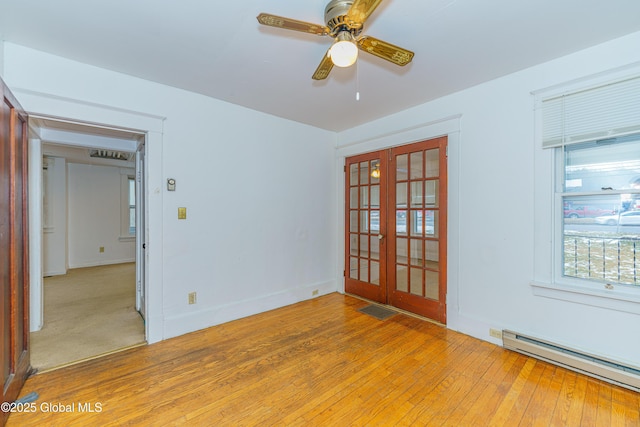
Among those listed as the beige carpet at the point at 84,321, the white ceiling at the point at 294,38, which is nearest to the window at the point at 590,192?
the white ceiling at the point at 294,38

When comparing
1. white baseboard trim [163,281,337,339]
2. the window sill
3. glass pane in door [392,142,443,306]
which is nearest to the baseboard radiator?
the window sill

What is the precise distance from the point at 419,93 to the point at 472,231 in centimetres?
156

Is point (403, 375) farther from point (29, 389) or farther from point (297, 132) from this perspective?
point (297, 132)

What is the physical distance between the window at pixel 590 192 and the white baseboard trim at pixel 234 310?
267 cm

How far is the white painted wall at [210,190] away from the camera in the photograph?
2.37 metres

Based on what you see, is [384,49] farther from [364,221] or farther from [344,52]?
[364,221]

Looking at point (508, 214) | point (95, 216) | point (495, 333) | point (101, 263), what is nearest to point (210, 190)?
point (508, 214)

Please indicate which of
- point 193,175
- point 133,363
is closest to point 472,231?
point 193,175

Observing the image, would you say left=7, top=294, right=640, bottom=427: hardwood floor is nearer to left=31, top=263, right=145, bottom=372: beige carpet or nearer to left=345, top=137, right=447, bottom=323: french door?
left=31, top=263, right=145, bottom=372: beige carpet

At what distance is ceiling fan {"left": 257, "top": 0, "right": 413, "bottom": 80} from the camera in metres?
1.38

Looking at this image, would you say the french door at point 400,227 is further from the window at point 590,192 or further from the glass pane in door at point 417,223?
the window at point 590,192

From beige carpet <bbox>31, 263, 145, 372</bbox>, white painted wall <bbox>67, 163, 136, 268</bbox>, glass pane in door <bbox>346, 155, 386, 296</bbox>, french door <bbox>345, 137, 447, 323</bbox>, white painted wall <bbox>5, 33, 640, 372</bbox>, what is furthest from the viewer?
white painted wall <bbox>67, 163, 136, 268</bbox>

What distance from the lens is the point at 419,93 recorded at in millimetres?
2904

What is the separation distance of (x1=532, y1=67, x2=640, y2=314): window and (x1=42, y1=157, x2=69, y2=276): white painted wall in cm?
774
